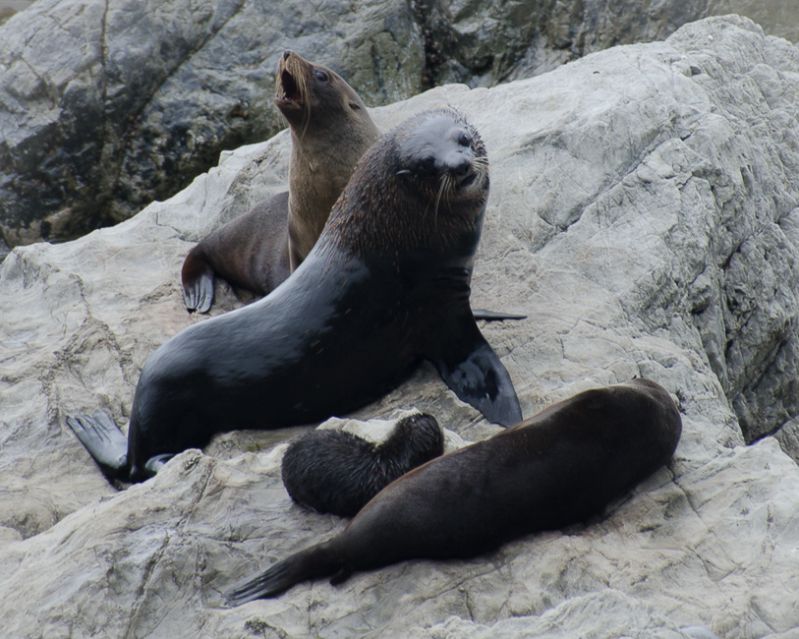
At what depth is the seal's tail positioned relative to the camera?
4.38m

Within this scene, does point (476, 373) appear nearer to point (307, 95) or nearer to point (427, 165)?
point (427, 165)

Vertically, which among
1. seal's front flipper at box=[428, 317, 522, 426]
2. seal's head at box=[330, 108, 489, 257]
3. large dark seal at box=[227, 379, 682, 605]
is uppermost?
seal's head at box=[330, 108, 489, 257]

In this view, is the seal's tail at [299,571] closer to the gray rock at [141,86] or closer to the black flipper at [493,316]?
the black flipper at [493,316]

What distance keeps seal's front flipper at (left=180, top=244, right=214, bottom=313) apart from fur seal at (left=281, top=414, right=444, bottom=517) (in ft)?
9.67

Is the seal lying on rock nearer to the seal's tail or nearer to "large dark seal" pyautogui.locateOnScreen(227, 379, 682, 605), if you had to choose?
"large dark seal" pyautogui.locateOnScreen(227, 379, 682, 605)

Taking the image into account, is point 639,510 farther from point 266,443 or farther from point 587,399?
point 266,443

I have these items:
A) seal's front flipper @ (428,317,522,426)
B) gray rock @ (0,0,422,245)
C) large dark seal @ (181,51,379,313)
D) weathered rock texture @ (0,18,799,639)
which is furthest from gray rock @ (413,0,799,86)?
seal's front flipper @ (428,317,522,426)

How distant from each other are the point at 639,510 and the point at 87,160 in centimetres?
867

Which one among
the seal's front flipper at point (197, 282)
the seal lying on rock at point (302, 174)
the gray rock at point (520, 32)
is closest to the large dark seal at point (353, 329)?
the seal lying on rock at point (302, 174)

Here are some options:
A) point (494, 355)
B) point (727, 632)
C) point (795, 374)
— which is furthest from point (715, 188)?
point (727, 632)

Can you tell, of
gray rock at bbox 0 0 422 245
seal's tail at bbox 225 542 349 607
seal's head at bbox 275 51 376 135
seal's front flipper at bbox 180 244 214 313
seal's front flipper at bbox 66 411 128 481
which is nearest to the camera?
seal's tail at bbox 225 542 349 607

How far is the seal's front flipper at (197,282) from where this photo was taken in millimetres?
7910

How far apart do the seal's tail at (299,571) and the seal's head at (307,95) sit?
13.1 ft

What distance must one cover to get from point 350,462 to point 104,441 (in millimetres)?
1958
